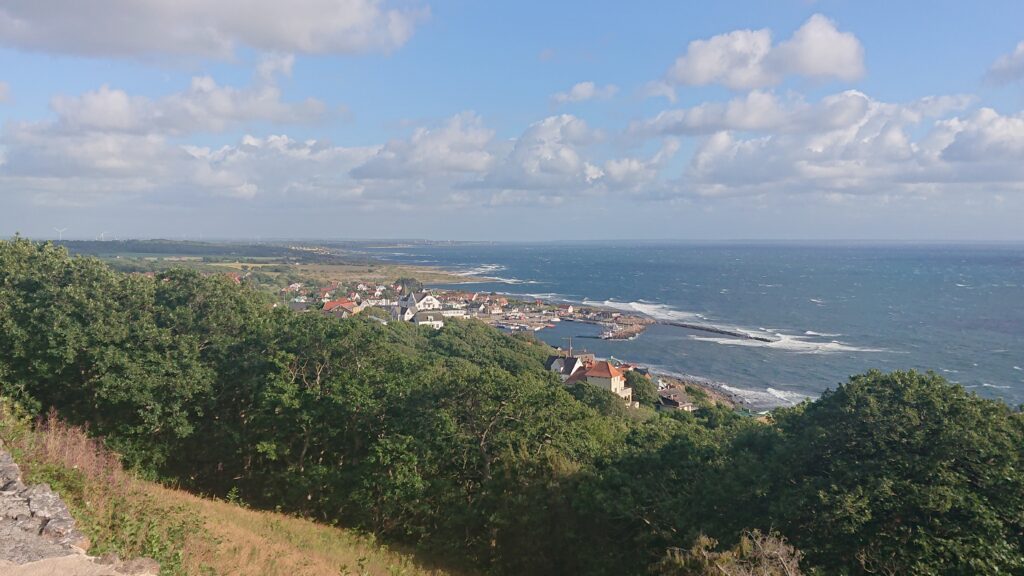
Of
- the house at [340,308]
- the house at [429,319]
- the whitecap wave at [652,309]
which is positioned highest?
the house at [340,308]

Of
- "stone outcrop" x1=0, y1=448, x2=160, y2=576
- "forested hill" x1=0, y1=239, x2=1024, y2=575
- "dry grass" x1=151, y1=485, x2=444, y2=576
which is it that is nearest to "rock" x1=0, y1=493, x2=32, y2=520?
"stone outcrop" x1=0, y1=448, x2=160, y2=576

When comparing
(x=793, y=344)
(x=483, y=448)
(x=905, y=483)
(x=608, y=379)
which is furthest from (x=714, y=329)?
(x=905, y=483)

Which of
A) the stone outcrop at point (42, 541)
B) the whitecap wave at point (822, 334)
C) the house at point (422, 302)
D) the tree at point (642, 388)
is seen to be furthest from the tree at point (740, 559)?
the house at point (422, 302)

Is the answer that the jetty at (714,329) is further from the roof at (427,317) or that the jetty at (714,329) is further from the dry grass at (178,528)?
the dry grass at (178,528)

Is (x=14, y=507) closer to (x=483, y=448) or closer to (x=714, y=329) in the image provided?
(x=483, y=448)

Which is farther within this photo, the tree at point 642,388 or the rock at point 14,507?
the tree at point 642,388

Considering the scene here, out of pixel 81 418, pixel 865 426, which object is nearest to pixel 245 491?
pixel 81 418
